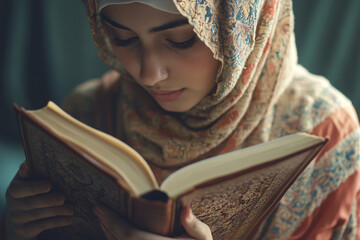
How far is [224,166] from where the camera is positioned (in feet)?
1.45

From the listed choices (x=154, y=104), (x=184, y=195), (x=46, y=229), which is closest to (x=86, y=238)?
(x=46, y=229)

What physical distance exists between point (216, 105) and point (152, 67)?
23 centimetres

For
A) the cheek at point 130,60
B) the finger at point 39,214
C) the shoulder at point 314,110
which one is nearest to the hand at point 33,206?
the finger at point 39,214

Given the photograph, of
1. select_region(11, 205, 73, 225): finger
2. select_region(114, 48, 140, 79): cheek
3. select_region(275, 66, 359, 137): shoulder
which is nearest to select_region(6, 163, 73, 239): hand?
select_region(11, 205, 73, 225): finger

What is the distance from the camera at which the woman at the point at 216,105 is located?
1.92 ft

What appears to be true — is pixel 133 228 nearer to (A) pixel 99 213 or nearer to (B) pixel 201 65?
(A) pixel 99 213

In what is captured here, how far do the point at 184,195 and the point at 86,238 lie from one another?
320mm

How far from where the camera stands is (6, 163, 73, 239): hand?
561 millimetres

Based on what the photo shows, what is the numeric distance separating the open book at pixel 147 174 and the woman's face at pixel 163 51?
22 centimetres

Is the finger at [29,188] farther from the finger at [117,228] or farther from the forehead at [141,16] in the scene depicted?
the forehead at [141,16]

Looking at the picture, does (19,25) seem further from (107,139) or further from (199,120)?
(107,139)

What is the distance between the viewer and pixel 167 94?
74 cm

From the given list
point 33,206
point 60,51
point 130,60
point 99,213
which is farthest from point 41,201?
point 60,51

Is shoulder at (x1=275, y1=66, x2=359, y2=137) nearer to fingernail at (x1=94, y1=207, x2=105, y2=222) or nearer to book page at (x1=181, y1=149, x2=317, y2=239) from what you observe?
book page at (x1=181, y1=149, x2=317, y2=239)
